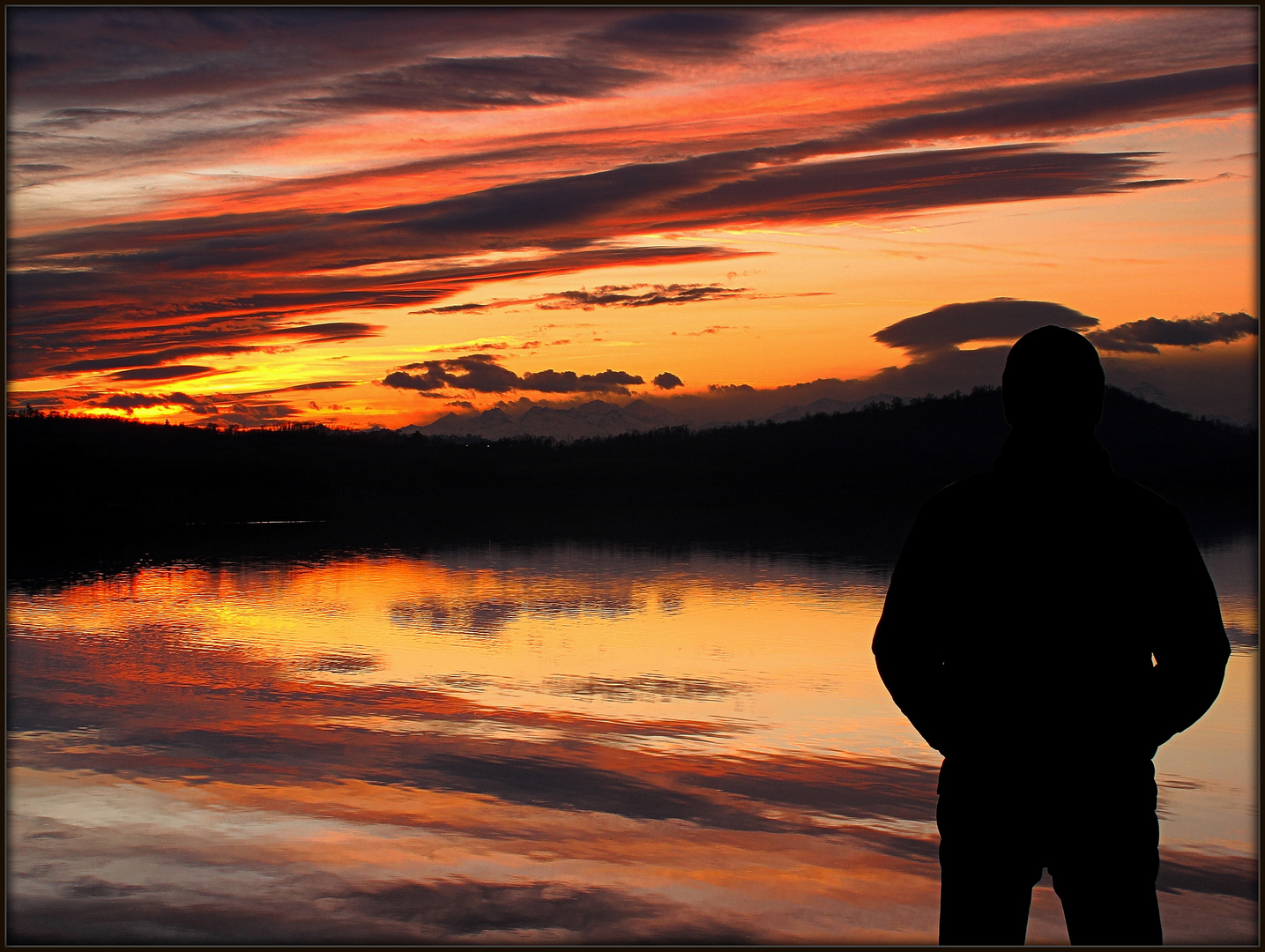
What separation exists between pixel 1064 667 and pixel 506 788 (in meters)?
4.90

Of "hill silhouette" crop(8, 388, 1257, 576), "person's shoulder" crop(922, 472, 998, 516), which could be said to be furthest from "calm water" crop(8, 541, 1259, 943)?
"hill silhouette" crop(8, 388, 1257, 576)

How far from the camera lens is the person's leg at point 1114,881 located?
2432 mm

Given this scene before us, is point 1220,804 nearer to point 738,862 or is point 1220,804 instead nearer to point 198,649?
point 738,862

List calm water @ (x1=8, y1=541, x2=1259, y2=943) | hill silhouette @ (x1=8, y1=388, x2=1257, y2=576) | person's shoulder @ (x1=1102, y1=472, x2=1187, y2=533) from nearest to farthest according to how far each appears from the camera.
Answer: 1. person's shoulder @ (x1=1102, y1=472, x2=1187, y2=533)
2. calm water @ (x1=8, y1=541, x2=1259, y2=943)
3. hill silhouette @ (x1=8, y1=388, x2=1257, y2=576)

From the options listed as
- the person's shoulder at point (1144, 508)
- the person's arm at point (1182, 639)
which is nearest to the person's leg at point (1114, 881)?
the person's arm at point (1182, 639)

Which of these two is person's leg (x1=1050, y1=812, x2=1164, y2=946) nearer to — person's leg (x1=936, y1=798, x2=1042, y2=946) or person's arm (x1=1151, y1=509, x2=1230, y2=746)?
person's leg (x1=936, y1=798, x2=1042, y2=946)

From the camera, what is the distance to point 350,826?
5.98 metres

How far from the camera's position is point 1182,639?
246 cm

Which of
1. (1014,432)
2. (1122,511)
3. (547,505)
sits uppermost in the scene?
(1014,432)

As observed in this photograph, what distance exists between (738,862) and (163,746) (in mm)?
4759

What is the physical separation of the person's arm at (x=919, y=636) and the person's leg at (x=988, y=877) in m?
0.20

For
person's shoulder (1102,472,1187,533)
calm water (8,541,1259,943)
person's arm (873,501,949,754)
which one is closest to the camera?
person's shoulder (1102,472,1187,533)

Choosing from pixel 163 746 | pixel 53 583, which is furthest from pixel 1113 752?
pixel 53 583

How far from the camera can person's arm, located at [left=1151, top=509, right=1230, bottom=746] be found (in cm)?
242
